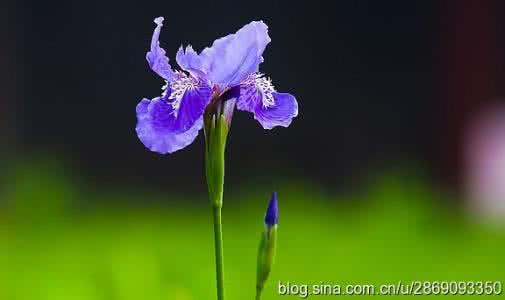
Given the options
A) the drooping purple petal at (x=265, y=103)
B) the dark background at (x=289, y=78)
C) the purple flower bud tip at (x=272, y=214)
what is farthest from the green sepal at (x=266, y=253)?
the dark background at (x=289, y=78)

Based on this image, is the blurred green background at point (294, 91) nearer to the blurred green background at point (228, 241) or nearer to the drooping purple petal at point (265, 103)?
the blurred green background at point (228, 241)

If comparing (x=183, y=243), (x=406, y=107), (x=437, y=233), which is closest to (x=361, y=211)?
(x=437, y=233)

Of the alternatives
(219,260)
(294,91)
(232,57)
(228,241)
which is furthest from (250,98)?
(294,91)

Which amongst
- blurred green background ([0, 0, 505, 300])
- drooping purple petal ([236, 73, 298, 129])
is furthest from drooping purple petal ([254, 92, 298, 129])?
blurred green background ([0, 0, 505, 300])

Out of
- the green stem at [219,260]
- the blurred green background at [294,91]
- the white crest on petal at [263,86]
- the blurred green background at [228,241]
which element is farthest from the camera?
the blurred green background at [294,91]

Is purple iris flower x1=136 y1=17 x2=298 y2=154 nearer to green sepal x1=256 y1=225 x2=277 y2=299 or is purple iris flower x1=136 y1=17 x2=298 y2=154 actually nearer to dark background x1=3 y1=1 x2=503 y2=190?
green sepal x1=256 y1=225 x2=277 y2=299
